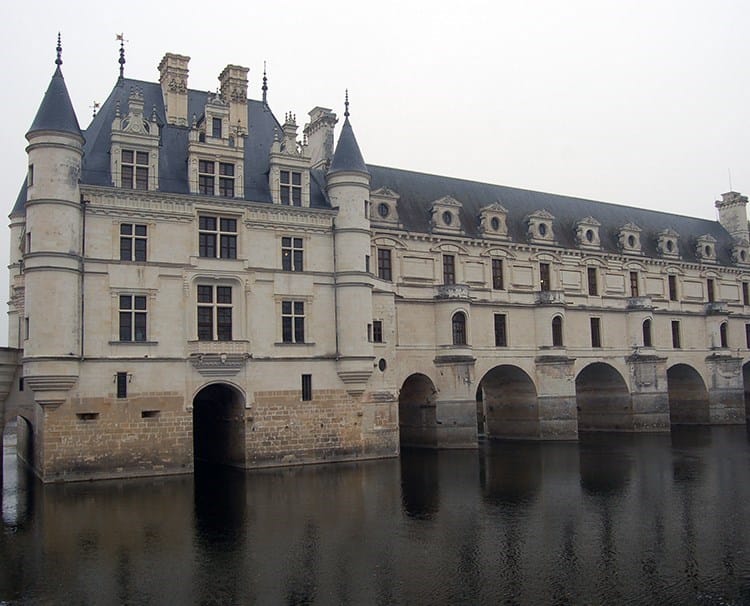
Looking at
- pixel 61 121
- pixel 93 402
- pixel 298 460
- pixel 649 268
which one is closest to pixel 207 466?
pixel 298 460

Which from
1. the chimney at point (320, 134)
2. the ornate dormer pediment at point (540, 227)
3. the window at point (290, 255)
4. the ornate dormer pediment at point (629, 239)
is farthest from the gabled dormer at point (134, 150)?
the ornate dormer pediment at point (629, 239)

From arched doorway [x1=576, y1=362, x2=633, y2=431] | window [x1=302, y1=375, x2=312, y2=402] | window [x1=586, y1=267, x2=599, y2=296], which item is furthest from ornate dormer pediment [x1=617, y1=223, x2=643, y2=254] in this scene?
window [x1=302, y1=375, x2=312, y2=402]

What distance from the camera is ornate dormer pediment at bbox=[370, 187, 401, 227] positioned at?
39.1 metres

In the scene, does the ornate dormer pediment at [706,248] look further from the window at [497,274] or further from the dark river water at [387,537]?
the dark river water at [387,537]

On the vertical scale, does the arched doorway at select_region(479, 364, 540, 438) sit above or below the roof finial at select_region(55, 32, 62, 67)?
below

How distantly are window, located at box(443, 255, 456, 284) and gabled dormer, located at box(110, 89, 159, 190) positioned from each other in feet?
56.1

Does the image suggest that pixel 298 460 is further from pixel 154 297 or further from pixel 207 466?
pixel 154 297

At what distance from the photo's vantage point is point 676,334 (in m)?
51.4

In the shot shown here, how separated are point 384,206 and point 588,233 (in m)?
16.1

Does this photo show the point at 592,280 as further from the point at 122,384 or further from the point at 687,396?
the point at 122,384

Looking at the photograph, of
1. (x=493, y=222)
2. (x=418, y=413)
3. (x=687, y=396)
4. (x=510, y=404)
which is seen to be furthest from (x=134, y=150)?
(x=687, y=396)

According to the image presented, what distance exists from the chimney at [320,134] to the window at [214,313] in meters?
12.6

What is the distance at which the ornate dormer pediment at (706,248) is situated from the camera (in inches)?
2149

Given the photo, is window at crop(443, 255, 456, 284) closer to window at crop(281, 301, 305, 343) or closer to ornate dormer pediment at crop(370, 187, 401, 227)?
ornate dormer pediment at crop(370, 187, 401, 227)
